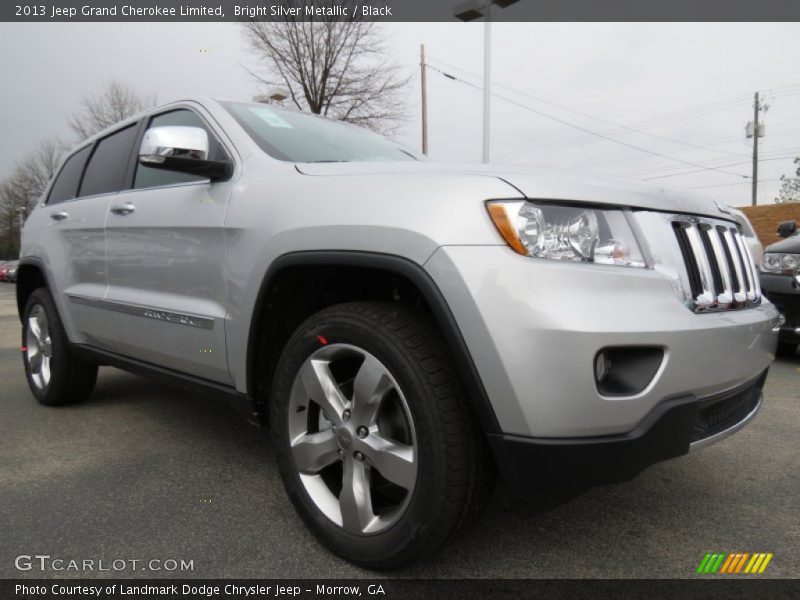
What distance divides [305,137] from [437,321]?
4.37ft

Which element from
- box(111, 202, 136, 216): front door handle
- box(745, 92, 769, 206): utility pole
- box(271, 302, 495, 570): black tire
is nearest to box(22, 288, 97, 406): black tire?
box(111, 202, 136, 216): front door handle

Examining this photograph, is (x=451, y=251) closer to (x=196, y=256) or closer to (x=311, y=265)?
(x=311, y=265)

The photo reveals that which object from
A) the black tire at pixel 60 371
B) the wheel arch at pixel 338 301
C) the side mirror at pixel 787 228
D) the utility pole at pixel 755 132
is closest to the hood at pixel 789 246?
the side mirror at pixel 787 228

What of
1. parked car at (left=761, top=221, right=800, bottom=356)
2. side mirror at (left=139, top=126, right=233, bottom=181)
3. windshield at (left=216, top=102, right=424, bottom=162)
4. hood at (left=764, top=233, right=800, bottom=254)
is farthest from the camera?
hood at (left=764, top=233, right=800, bottom=254)

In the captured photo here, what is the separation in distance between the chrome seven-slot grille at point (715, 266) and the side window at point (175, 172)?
5.81ft

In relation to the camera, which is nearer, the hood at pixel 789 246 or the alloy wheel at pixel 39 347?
the alloy wheel at pixel 39 347

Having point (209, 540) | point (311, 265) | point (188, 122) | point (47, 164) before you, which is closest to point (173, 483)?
point (209, 540)

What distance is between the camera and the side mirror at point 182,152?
218 centimetres

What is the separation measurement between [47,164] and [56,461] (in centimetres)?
5079

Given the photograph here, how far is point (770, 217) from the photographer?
1564 cm

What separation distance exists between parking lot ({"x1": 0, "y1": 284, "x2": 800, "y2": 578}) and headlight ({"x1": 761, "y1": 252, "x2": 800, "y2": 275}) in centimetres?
212

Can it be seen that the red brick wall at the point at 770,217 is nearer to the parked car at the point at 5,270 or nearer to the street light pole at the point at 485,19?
the street light pole at the point at 485,19

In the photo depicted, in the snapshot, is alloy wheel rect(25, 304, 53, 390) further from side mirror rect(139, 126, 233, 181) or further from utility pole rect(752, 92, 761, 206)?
utility pole rect(752, 92, 761, 206)

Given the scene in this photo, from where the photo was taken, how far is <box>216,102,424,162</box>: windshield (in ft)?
7.85
